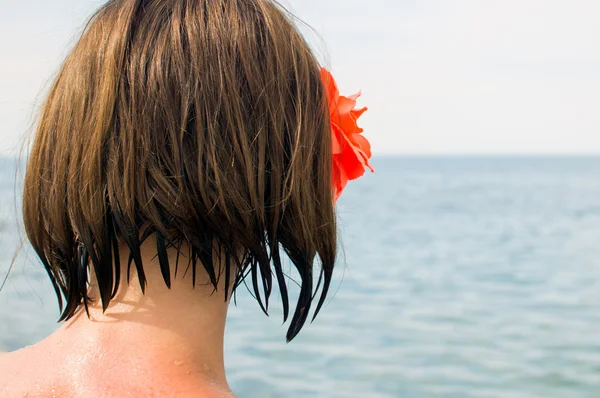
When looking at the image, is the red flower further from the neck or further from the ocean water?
the ocean water

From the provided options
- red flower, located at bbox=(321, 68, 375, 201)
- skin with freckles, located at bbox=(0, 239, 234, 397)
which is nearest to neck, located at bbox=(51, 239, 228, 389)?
skin with freckles, located at bbox=(0, 239, 234, 397)

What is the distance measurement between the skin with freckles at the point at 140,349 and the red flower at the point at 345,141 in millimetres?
369

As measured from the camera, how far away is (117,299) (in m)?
1.24

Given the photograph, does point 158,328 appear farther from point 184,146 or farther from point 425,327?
point 425,327

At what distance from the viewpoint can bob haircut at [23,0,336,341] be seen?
47.7 inches

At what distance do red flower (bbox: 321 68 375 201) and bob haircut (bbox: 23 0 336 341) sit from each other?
0.14m

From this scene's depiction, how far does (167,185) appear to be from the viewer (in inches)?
47.3

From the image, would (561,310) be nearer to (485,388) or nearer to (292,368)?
(485,388)

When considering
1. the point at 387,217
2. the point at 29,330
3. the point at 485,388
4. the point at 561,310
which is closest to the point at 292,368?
the point at 485,388

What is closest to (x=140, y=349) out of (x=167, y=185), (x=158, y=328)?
(x=158, y=328)

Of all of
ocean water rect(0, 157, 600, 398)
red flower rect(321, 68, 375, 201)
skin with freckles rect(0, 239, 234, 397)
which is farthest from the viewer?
ocean water rect(0, 157, 600, 398)

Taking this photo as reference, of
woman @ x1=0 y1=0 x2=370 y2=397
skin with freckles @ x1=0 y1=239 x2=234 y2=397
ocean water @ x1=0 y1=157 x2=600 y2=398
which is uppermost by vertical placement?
woman @ x1=0 y1=0 x2=370 y2=397

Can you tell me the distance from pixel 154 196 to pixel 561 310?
1055 centimetres

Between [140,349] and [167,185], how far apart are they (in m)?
0.25
